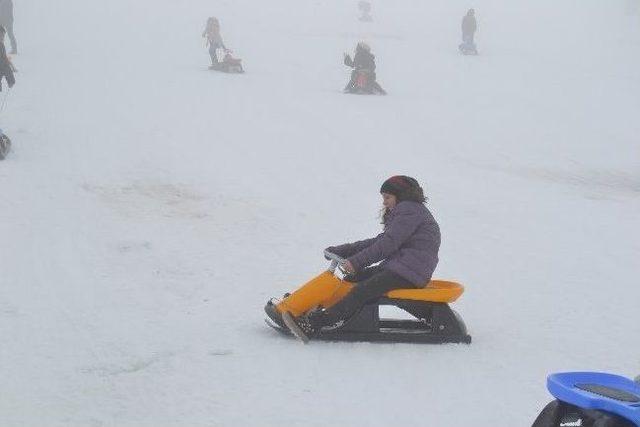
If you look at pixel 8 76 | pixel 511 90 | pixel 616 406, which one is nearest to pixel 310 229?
pixel 8 76

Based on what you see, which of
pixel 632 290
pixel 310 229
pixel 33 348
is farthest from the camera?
pixel 310 229

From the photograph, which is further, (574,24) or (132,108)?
(574,24)

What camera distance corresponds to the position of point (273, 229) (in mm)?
9016

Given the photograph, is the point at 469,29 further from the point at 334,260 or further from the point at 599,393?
the point at 599,393

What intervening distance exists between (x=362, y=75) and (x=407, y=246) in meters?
13.4

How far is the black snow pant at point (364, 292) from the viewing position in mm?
5770

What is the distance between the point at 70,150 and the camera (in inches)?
455

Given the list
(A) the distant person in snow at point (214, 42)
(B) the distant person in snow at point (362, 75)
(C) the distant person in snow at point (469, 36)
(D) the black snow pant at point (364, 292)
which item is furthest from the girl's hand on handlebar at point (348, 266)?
(C) the distant person in snow at point (469, 36)

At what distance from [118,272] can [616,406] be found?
4.96 meters

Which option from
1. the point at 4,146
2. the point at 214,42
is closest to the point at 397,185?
the point at 4,146

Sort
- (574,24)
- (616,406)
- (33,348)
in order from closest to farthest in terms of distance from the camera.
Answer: (616,406), (33,348), (574,24)

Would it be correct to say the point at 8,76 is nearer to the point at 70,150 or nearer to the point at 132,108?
the point at 70,150

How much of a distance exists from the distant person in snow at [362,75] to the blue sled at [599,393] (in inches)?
625

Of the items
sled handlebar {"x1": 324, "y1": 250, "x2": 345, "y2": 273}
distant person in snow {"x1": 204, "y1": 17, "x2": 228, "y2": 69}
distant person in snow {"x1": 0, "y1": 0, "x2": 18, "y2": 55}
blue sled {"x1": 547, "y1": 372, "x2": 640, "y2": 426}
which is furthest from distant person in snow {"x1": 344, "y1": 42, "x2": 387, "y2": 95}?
blue sled {"x1": 547, "y1": 372, "x2": 640, "y2": 426}
